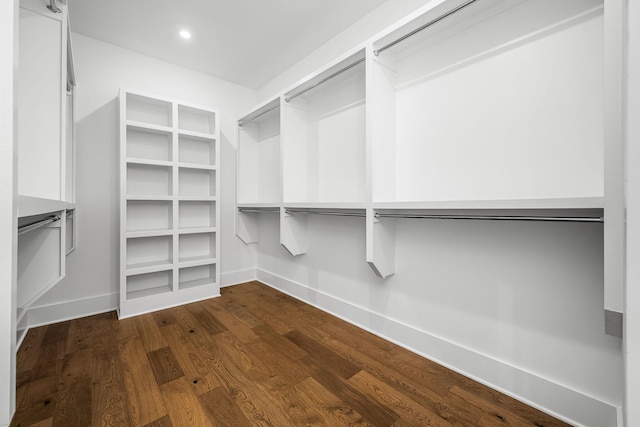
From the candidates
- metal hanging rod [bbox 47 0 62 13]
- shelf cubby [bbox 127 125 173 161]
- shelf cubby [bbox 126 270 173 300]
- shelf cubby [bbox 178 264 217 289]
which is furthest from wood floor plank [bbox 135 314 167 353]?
metal hanging rod [bbox 47 0 62 13]

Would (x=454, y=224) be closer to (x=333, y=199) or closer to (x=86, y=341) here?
(x=333, y=199)

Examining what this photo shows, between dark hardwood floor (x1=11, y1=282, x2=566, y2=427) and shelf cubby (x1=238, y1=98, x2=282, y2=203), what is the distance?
1577 mm

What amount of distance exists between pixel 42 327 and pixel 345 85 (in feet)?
10.4

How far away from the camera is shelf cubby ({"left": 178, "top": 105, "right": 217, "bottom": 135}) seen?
2828mm

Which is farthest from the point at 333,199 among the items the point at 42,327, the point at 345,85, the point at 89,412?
the point at 42,327

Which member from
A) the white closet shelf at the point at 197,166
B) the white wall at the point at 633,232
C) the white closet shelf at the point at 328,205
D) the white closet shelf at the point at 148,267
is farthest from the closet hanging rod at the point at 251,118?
the white wall at the point at 633,232

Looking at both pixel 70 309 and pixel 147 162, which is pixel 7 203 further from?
pixel 70 309

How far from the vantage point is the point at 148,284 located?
8.80ft

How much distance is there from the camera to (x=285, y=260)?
2.95 metres

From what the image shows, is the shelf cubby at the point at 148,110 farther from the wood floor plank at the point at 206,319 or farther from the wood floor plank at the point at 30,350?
the wood floor plank at the point at 30,350

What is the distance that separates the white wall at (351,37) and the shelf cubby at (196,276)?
7.30 ft

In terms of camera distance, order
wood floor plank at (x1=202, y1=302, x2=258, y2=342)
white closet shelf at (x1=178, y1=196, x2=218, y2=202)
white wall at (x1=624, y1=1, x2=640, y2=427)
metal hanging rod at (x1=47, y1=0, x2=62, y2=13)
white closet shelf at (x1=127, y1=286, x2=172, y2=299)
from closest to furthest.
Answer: white wall at (x1=624, y1=1, x2=640, y2=427) → metal hanging rod at (x1=47, y1=0, x2=62, y2=13) → wood floor plank at (x1=202, y1=302, x2=258, y2=342) → white closet shelf at (x1=127, y1=286, x2=172, y2=299) → white closet shelf at (x1=178, y1=196, x2=218, y2=202)

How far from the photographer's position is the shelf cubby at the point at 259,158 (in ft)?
10.1

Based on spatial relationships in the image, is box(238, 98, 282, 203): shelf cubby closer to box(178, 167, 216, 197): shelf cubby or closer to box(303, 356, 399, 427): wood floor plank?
box(178, 167, 216, 197): shelf cubby
